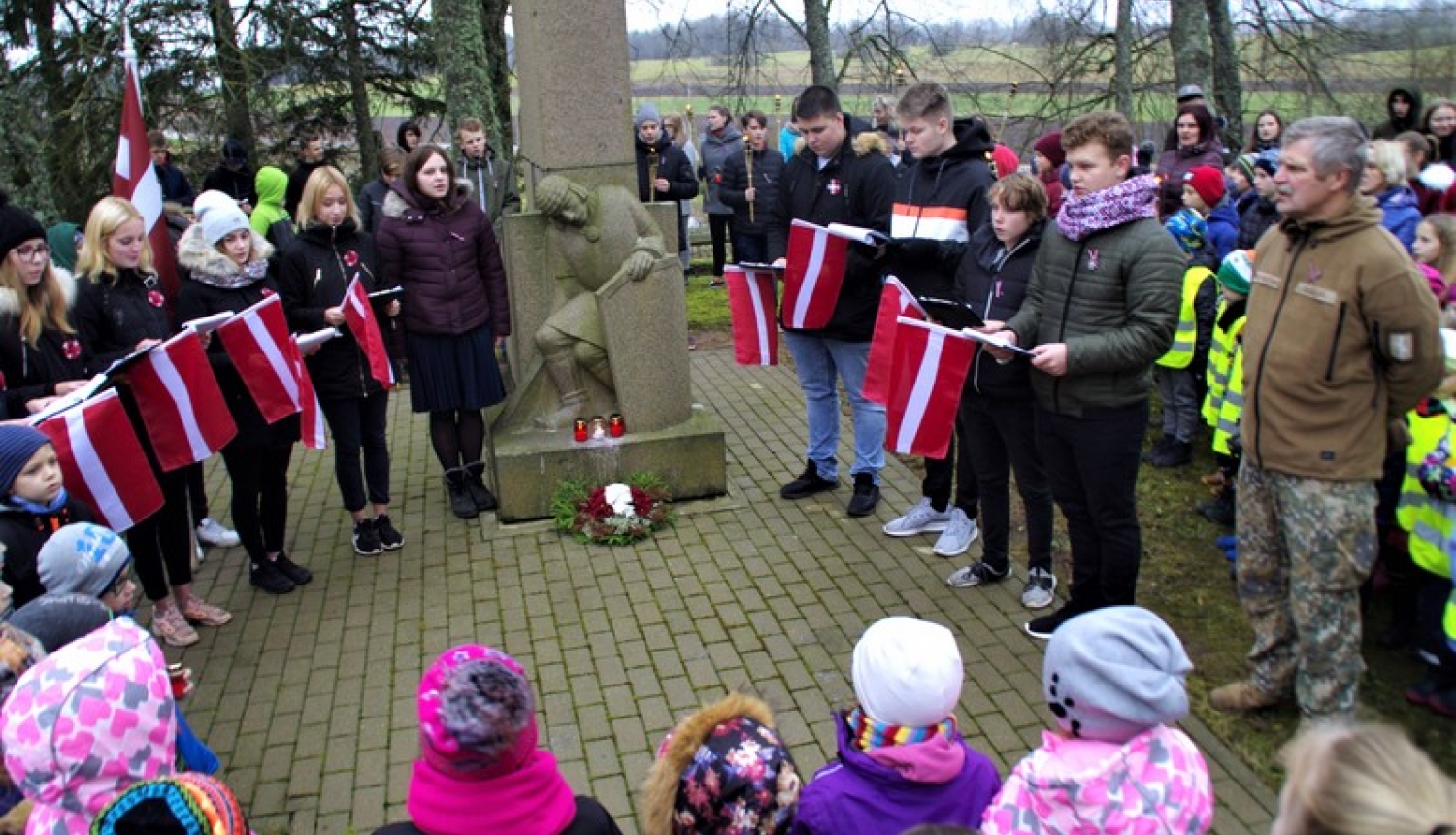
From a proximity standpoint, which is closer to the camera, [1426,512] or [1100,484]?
[1426,512]

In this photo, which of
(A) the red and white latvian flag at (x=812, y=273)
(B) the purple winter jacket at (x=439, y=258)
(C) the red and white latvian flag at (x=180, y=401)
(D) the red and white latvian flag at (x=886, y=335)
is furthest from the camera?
(B) the purple winter jacket at (x=439, y=258)

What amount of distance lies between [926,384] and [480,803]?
10.5ft

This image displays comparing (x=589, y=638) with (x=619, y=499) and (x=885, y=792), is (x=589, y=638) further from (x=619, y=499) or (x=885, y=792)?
(x=885, y=792)

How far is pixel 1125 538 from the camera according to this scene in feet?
14.8

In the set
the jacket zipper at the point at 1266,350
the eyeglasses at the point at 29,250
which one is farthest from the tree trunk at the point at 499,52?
the jacket zipper at the point at 1266,350

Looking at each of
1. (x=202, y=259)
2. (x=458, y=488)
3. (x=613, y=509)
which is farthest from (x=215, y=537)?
(x=613, y=509)

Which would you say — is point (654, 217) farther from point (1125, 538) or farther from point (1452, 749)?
point (1452, 749)

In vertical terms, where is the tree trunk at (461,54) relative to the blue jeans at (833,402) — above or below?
above

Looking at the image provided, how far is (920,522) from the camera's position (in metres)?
6.09

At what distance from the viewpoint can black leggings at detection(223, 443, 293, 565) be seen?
5516 millimetres

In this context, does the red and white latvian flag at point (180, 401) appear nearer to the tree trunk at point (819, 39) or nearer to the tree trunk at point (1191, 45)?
the tree trunk at point (1191, 45)

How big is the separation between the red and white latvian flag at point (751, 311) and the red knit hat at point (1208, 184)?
2747 mm

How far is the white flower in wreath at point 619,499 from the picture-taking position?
6.16 m

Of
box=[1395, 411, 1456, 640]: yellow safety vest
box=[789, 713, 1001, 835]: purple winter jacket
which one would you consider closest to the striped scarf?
box=[789, 713, 1001, 835]: purple winter jacket
